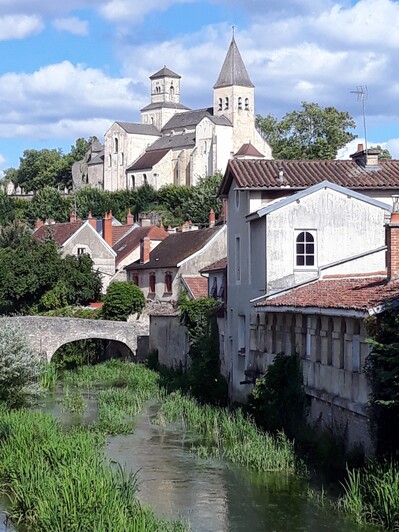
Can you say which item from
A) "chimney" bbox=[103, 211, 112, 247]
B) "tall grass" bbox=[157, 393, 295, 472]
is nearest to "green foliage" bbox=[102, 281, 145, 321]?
"chimney" bbox=[103, 211, 112, 247]

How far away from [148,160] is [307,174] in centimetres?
9540

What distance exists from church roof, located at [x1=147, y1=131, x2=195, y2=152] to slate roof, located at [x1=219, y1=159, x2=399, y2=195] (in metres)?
90.8

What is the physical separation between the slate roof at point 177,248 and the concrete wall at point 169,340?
598cm

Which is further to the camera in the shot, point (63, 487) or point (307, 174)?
point (307, 174)

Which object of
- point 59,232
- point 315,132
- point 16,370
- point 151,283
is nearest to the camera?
point 16,370

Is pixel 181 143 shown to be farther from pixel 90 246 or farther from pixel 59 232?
pixel 90 246

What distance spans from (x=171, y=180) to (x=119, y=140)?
12163 mm

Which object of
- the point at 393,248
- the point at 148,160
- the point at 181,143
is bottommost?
the point at 393,248

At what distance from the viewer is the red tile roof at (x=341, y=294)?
20266 millimetres

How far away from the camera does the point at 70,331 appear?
154 feet

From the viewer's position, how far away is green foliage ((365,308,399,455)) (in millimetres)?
18266

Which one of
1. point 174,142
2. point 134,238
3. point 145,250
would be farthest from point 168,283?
point 174,142

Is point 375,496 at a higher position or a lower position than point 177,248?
lower

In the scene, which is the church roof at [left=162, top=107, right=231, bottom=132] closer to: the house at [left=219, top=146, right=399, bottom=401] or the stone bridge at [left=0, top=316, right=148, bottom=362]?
the stone bridge at [left=0, top=316, right=148, bottom=362]
